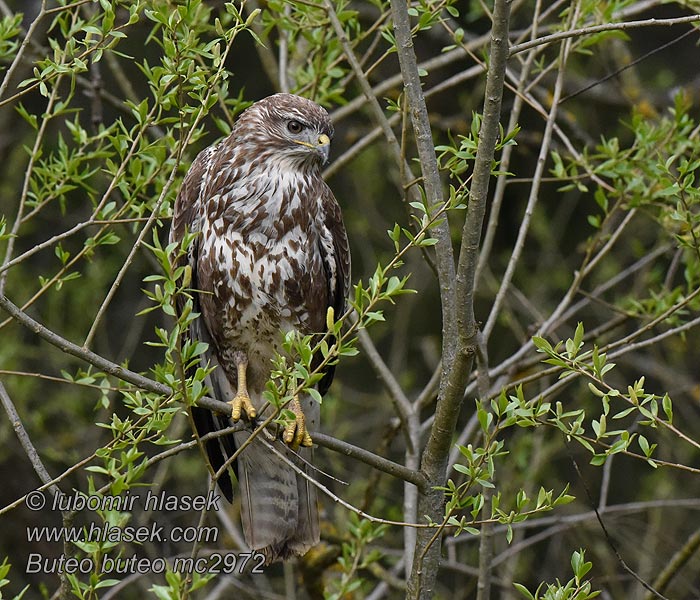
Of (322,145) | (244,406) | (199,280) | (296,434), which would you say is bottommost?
(296,434)

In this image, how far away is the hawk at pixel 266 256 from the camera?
3.65 metres

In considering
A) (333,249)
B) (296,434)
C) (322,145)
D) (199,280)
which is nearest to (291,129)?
(322,145)

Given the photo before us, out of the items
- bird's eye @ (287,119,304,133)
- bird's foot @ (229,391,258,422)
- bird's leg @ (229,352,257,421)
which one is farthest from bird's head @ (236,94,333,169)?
bird's foot @ (229,391,258,422)

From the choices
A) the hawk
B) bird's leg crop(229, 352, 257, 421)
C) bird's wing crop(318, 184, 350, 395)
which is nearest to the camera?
Result: bird's leg crop(229, 352, 257, 421)

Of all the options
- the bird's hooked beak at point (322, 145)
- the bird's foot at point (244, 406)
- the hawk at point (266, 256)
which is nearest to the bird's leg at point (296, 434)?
the hawk at point (266, 256)

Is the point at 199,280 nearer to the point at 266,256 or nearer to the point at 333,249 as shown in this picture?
the point at 266,256

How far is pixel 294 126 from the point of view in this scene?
12.2 feet

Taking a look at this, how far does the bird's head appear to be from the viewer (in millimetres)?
3676

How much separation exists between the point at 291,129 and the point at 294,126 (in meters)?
0.02

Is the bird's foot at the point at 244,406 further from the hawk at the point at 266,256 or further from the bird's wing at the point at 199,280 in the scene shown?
the bird's wing at the point at 199,280

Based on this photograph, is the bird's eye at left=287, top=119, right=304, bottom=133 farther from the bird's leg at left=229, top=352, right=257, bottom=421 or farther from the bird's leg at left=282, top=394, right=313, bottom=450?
the bird's leg at left=282, top=394, right=313, bottom=450

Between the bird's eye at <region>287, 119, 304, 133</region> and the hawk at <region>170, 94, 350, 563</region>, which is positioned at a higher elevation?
the bird's eye at <region>287, 119, 304, 133</region>

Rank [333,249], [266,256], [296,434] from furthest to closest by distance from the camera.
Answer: [333,249]
[266,256]
[296,434]

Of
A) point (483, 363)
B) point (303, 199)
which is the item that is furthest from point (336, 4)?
point (483, 363)
